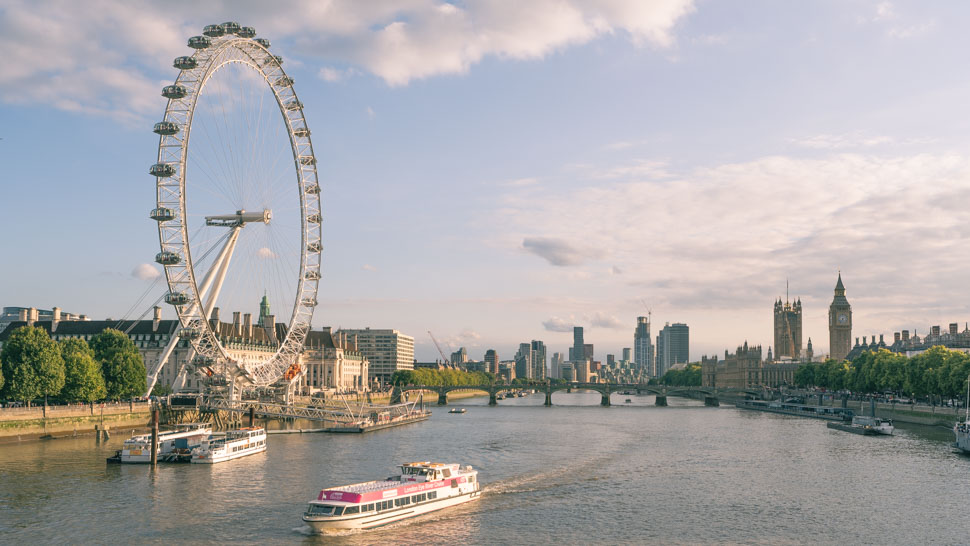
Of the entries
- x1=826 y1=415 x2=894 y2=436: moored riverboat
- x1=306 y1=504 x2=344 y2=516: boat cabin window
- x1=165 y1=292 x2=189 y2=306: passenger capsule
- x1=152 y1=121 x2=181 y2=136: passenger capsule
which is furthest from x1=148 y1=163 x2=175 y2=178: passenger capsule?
x1=826 y1=415 x2=894 y2=436: moored riverboat

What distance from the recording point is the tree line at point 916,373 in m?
124

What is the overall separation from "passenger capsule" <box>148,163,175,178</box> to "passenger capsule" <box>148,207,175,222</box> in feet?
11.4

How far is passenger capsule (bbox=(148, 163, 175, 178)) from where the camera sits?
86.6 metres

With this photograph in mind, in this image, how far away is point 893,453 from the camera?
89.6 metres

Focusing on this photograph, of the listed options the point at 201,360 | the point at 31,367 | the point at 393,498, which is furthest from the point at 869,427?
the point at 31,367

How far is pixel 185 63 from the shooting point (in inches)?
3433

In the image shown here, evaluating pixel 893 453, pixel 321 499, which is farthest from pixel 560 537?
pixel 893 453

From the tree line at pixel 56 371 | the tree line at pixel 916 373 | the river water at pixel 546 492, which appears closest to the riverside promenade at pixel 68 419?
the tree line at pixel 56 371

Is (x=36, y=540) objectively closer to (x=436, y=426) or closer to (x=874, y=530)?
(x=874, y=530)

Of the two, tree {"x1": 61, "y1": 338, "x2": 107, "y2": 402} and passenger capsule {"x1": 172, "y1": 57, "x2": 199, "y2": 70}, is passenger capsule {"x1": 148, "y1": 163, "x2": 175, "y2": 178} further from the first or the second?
tree {"x1": 61, "y1": 338, "x2": 107, "y2": 402}

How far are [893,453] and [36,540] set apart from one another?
80447mm

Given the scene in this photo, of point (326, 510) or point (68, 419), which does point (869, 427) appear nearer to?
point (326, 510)

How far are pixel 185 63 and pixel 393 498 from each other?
56.0 metres

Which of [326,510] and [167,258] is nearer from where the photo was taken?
[326,510]
